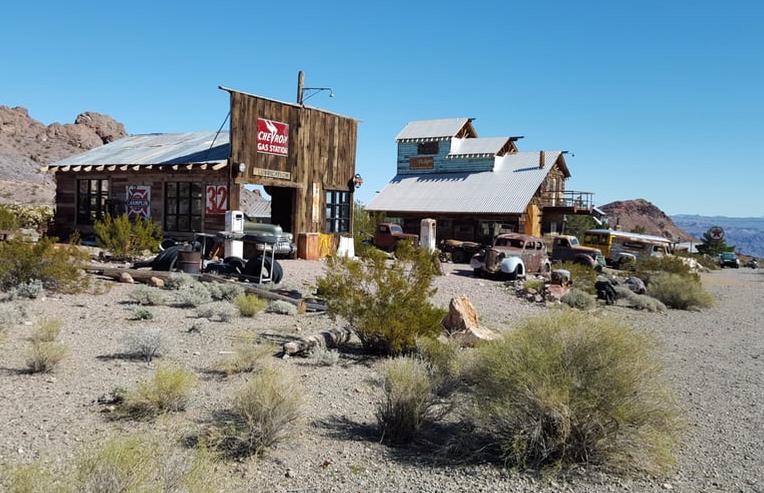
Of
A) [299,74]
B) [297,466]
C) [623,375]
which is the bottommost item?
[297,466]

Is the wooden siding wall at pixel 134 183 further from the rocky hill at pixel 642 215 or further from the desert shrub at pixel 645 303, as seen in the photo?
the rocky hill at pixel 642 215

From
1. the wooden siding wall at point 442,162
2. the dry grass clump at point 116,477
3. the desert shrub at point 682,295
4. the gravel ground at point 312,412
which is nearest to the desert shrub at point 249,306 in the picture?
the gravel ground at point 312,412

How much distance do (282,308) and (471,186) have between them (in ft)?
98.8

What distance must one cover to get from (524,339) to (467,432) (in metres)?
1.01

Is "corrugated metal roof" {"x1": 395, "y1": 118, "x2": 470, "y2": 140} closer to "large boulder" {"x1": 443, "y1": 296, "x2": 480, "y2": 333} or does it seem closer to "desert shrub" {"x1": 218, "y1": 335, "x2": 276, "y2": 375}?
"large boulder" {"x1": 443, "y1": 296, "x2": 480, "y2": 333}

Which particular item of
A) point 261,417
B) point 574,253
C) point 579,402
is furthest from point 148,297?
point 574,253

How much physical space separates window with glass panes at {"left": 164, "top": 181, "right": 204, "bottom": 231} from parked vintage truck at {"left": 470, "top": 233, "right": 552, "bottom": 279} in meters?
10.0

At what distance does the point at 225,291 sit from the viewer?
1252 cm

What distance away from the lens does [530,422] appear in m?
5.21

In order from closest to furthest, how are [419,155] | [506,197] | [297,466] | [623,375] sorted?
[297,466] → [623,375] → [506,197] → [419,155]

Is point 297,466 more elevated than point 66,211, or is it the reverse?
point 66,211

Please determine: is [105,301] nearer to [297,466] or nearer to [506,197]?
[297,466]

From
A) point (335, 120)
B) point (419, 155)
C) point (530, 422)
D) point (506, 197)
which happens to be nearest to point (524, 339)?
point (530, 422)

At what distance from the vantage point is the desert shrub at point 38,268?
39.0 feet
